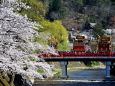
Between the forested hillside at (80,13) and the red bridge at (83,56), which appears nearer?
the red bridge at (83,56)

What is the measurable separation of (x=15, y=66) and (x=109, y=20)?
8190cm

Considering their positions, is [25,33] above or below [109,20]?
above

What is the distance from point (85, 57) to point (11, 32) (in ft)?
78.7

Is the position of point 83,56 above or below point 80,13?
above

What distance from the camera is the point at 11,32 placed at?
14.6 m

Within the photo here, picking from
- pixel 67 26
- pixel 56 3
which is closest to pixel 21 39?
pixel 56 3

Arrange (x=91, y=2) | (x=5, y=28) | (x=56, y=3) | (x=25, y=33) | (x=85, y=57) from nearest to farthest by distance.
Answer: (x=5, y=28)
(x=25, y=33)
(x=85, y=57)
(x=56, y=3)
(x=91, y=2)

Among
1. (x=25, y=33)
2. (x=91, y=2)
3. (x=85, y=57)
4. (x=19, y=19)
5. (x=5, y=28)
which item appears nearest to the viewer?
(x=5, y=28)

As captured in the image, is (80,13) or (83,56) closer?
(83,56)

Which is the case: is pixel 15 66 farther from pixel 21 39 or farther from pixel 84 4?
pixel 84 4

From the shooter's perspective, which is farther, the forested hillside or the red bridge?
the forested hillside

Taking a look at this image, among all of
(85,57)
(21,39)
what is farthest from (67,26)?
(21,39)

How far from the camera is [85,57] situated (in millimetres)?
37938

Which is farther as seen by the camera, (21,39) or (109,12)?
(109,12)
